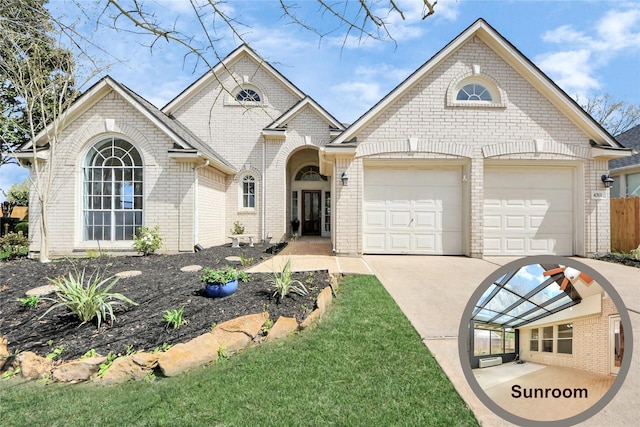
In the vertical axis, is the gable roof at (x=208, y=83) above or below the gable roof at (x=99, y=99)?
above

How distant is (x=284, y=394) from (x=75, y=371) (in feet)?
7.39

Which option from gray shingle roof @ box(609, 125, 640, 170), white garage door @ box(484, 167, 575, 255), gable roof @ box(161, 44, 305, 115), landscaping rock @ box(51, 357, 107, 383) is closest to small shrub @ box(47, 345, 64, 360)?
landscaping rock @ box(51, 357, 107, 383)

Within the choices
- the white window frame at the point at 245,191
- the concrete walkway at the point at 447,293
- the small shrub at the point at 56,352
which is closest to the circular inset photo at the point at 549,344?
the concrete walkway at the point at 447,293

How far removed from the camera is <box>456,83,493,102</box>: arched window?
9.24m

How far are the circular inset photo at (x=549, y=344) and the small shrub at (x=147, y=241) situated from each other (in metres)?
9.86

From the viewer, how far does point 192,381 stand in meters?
2.98

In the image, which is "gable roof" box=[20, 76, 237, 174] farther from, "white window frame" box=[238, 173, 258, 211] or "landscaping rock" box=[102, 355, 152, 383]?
"landscaping rock" box=[102, 355, 152, 383]

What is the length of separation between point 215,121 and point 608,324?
48.9 ft

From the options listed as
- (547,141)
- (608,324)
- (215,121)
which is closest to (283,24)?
(608,324)

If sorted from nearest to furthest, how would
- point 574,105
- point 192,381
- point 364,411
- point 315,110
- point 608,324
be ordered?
point 608,324, point 364,411, point 192,381, point 574,105, point 315,110

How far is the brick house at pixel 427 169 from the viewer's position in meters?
9.03

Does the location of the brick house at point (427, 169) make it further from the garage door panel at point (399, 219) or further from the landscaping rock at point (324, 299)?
the landscaping rock at point (324, 299)

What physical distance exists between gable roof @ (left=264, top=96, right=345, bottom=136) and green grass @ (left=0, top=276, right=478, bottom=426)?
11575 mm

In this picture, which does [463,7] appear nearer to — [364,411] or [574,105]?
[364,411]
